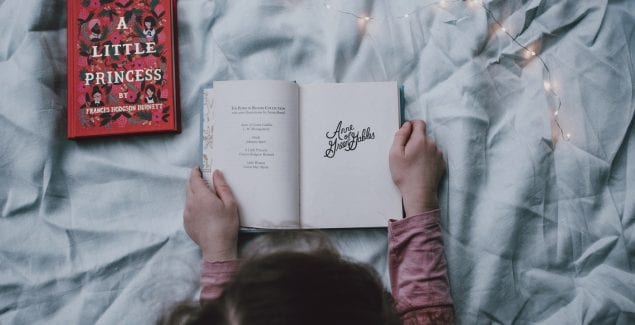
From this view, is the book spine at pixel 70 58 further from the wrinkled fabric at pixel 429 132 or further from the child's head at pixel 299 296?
the child's head at pixel 299 296

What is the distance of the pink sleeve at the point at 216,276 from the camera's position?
30.3 inches

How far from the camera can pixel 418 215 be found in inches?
30.8

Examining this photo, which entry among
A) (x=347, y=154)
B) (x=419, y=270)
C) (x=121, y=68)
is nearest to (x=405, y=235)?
(x=419, y=270)

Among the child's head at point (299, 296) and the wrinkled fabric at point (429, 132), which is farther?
the wrinkled fabric at point (429, 132)

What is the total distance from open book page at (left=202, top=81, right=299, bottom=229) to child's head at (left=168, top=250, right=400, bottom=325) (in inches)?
7.8

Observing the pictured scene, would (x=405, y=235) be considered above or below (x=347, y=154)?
below

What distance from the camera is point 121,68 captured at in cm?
83

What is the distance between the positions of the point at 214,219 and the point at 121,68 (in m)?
0.30

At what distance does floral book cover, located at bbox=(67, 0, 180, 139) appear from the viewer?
2.70 ft

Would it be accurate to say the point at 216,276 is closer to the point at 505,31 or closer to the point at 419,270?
the point at 419,270

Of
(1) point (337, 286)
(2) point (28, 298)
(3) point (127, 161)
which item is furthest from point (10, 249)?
(1) point (337, 286)

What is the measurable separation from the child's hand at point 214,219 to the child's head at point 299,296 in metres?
0.19

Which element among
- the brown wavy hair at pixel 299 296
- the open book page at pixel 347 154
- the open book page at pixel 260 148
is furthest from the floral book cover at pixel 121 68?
the brown wavy hair at pixel 299 296

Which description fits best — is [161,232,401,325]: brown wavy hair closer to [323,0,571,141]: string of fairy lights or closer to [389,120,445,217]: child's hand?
[389,120,445,217]: child's hand
